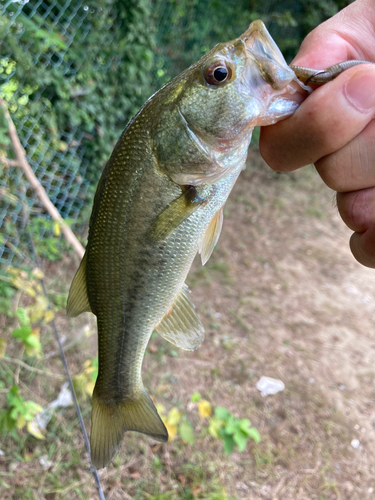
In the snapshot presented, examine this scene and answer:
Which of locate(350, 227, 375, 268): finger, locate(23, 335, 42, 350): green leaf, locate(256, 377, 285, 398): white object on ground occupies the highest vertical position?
locate(350, 227, 375, 268): finger

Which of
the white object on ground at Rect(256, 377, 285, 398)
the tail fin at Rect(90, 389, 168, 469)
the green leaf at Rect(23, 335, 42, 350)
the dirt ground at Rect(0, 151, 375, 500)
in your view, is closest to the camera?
the tail fin at Rect(90, 389, 168, 469)

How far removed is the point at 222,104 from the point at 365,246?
69cm

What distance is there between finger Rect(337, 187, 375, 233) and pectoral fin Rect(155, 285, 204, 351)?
66 centimetres

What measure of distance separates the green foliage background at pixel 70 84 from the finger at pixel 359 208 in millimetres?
2199

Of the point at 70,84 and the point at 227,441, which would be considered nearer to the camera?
the point at 227,441

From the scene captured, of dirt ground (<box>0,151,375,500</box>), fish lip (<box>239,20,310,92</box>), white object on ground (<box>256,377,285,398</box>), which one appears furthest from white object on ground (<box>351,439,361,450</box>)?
fish lip (<box>239,20,310,92</box>)

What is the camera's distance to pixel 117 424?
4.41ft

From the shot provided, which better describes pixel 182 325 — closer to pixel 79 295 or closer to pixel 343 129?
pixel 79 295

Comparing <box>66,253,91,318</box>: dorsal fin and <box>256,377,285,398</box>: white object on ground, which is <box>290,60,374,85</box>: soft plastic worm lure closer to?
<box>66,253,91,318</box>: dorsal fin

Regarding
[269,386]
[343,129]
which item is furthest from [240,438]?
[343,129]

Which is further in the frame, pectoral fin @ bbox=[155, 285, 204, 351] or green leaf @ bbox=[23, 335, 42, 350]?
green leaf @ bbox=[23, 335, 42, 350]

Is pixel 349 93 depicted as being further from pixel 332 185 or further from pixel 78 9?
pixel 78 9

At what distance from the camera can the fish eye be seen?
1.06 metres

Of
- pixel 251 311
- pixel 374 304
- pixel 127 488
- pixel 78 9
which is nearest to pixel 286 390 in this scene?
pixel 251 311
